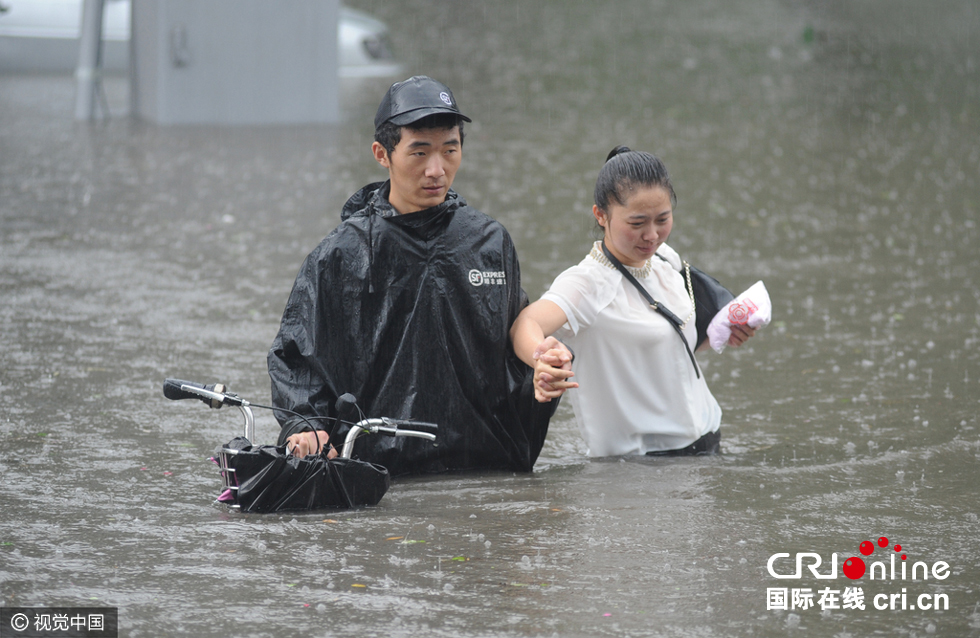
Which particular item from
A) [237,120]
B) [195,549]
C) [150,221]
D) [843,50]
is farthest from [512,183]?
[843,50]

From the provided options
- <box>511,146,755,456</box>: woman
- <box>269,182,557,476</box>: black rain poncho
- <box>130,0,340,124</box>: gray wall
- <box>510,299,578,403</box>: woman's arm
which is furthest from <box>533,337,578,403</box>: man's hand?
<box>130,0,340,124</box>: gray wall

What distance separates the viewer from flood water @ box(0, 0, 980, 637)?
11.4 ft

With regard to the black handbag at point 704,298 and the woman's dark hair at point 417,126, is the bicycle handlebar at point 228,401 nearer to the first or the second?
the woman's dark hair at point 417,126

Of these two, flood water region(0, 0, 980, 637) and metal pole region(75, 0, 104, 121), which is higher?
metal pole region(75, 0, 104, 121)

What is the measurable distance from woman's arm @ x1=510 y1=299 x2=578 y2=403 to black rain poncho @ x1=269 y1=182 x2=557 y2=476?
9cm

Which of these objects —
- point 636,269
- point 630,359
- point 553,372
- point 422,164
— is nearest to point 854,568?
point 553,372

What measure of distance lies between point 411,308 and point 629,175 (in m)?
0.94

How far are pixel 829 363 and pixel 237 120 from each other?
11032 millimetres

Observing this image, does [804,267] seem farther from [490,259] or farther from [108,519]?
[108,519]

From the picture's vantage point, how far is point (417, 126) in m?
4.23

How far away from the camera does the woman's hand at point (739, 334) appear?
456 cm

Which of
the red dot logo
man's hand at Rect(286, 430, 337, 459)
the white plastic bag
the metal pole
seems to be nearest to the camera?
the red dot logo

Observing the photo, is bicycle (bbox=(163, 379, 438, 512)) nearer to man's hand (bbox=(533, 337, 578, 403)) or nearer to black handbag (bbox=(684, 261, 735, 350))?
man's hand (bbox=(533, 337, 578, 403))

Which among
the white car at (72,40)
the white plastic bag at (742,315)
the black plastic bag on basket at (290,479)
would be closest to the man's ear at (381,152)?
the black plastic bag on basket at (290,479)
